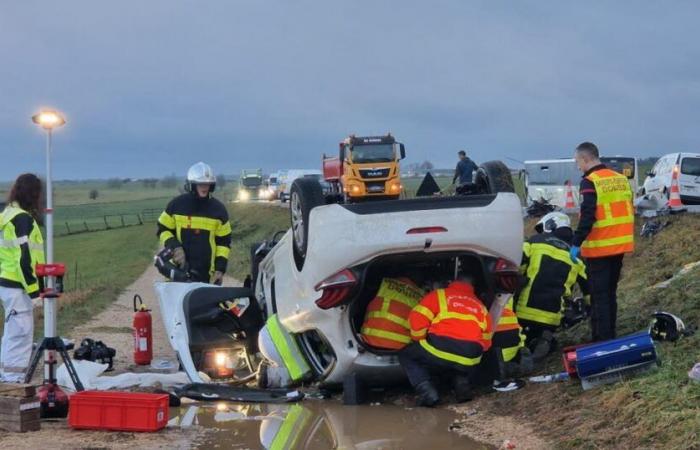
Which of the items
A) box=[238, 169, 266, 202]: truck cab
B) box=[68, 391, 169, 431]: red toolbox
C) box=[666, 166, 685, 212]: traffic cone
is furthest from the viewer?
box=[238, 169, 266, 202]: truck cab

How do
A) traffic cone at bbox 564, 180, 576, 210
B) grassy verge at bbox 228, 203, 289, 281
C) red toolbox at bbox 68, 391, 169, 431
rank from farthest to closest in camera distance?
grassy verge at bbox 228, 203, 289, 281, traffic cone at bbox 564, 180, 576, 210, red toolbox at bbox 68, 391, 169, 431

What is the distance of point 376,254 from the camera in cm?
627

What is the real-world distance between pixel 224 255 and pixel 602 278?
4020 mm

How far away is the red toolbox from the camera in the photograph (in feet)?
20.0

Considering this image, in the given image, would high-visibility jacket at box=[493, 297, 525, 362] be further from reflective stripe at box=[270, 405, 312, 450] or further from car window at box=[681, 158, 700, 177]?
car window at box=[681, 158, 700, 177]

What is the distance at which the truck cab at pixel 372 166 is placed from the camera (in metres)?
30.3

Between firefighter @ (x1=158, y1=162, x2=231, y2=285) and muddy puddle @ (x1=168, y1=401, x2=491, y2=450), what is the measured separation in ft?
7.58

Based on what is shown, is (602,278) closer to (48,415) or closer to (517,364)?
(517,364)

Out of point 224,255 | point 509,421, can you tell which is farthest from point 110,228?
point 509,421

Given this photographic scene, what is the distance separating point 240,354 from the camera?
8562mm

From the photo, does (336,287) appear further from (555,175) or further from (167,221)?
(555,175)

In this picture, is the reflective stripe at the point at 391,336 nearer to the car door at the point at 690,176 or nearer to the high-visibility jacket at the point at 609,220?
the high-visibility jacket at the point at 609,220

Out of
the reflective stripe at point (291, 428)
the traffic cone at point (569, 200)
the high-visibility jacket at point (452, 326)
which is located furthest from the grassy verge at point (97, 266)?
the traffic cone at point (569, 200)

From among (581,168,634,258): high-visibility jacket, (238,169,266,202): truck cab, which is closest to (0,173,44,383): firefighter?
(581,168,634,258): high-visibility jacket
